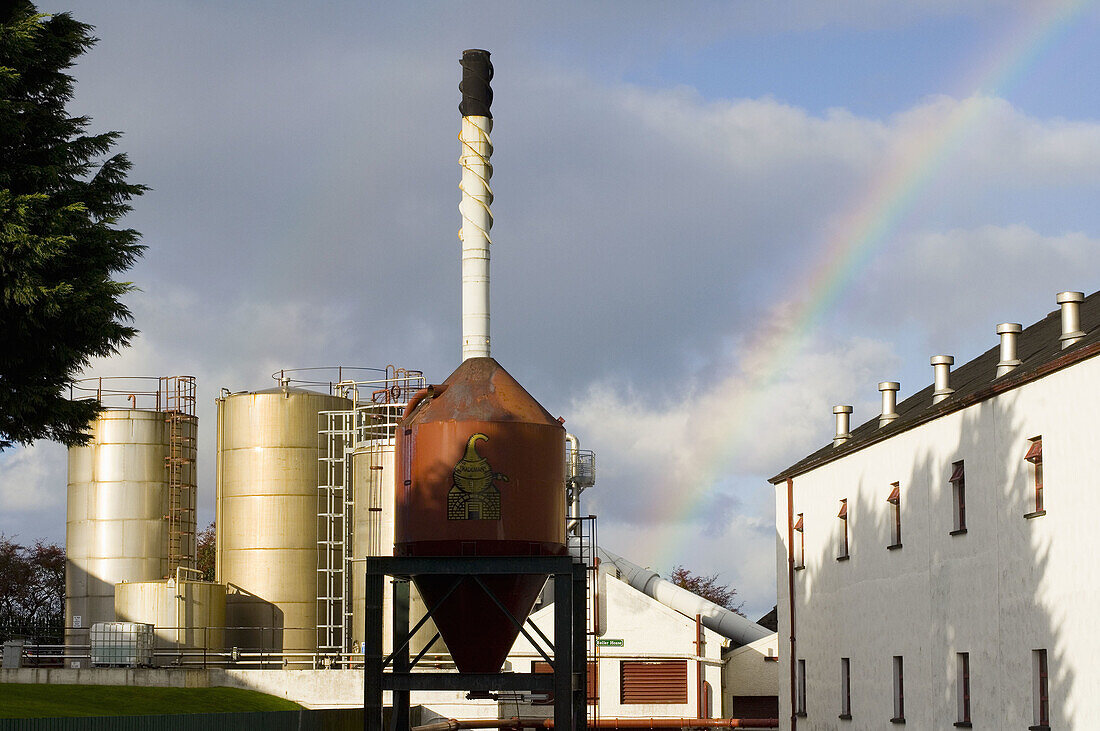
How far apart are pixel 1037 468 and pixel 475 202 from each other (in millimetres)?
11809

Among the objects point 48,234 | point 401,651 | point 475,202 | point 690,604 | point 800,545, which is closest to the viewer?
point 48,234

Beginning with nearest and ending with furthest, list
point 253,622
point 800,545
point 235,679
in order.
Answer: point 800,545 → point 235,679 → point 253,622

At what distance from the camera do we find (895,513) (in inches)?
1336

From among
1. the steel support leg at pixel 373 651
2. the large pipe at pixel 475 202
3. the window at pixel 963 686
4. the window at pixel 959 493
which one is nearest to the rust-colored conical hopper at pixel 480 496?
the steel support leg at pixel 373 651

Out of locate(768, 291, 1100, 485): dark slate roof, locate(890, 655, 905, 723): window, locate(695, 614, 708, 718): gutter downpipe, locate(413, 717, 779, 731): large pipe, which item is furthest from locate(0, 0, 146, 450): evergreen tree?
locate(695, 614, 708, 718): gutter downpipe

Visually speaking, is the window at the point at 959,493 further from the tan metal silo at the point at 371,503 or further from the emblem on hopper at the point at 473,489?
the tan metal silo at the point at 371,503

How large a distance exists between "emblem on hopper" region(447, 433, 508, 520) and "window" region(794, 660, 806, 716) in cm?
1902

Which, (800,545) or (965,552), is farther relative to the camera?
(800,545)

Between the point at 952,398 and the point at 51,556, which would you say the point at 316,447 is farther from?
the point at 51,556

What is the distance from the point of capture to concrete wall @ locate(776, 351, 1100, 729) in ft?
80.4

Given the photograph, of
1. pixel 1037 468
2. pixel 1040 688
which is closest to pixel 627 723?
pixel 1040 688

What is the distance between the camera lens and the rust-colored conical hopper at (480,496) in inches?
985

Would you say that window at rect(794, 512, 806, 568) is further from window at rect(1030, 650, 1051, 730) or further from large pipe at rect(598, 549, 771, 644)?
window at rect(1030, 650, 1051, 730)

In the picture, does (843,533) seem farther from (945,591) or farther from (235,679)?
(235,679)
